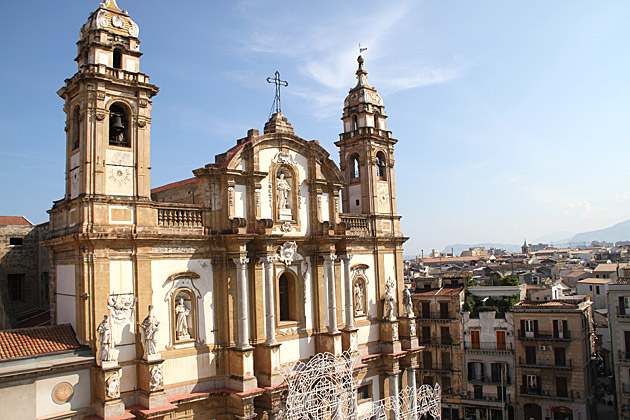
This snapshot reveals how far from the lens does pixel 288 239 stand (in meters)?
22.5

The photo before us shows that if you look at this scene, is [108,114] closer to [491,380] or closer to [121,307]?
[121,307]

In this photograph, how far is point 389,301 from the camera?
26.2 m

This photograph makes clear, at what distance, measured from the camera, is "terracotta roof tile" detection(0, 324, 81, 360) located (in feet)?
52.5

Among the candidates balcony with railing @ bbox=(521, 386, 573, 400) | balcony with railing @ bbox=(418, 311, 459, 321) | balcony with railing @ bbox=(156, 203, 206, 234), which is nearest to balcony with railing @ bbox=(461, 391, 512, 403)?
balcony with railing @ bbox=(521, 386, 573, 400)

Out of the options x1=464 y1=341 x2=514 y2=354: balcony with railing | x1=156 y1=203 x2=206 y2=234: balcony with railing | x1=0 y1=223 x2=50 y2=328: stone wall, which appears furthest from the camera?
x1=464 y1=341 x2=514 y2=354: balcony with railing

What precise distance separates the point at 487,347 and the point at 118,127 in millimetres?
31541

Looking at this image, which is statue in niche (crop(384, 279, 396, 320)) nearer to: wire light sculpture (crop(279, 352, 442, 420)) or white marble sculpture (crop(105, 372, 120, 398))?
wire light sculpture (crop(279, 352, 442, 420))

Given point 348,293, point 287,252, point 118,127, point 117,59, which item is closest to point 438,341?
point 348,293

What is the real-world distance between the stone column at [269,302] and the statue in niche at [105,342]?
6.02 metres

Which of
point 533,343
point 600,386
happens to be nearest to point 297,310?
point 533,343

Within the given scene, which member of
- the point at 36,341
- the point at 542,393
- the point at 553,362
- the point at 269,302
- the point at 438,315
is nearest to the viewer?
the point at 36,341

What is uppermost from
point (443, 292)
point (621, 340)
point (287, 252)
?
point (287, 252)

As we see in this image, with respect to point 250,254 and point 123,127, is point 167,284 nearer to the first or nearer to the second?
point 250,254

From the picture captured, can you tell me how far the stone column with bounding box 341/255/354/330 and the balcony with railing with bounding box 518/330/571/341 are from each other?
761 inches
